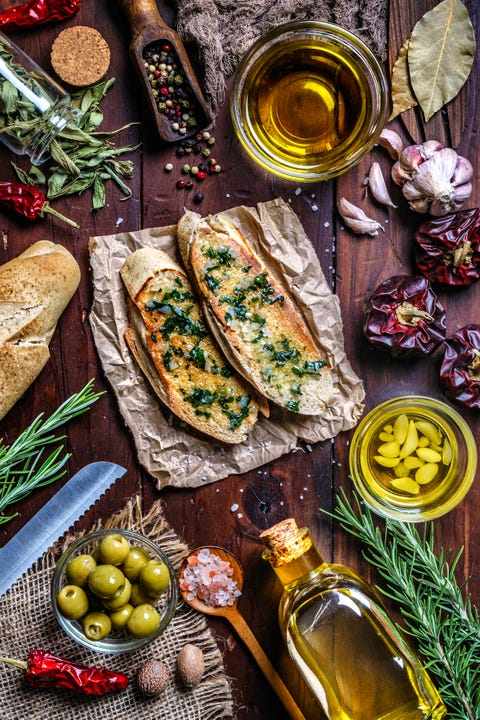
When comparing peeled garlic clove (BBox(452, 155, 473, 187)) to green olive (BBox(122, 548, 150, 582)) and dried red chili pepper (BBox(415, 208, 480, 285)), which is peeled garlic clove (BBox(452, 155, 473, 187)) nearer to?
dried red chili pepper (BBox(415, 208, 480, 285))

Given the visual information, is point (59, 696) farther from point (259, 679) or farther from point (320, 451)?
point (320, 451)

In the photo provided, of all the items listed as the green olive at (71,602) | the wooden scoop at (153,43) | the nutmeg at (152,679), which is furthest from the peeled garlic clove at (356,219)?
the nutmeg at (152,679)

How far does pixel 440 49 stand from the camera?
8.75 feet

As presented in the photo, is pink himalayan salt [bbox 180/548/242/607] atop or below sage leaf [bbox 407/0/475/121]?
below

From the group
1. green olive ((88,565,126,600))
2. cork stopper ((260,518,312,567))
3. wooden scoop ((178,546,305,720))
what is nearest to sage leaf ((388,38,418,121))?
cork stopper ((260,518,312,567))

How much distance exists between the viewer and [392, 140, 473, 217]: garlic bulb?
8.60ft

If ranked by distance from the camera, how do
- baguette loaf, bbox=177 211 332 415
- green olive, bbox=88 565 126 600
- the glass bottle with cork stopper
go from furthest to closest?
baguette loaf, bbox=177 211 332 415
the glass bottle with cork stopper
green olive, bbox=88 565 126 600

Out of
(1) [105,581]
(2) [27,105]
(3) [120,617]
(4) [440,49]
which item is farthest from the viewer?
(4) [440,49]

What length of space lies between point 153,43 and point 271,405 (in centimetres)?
137

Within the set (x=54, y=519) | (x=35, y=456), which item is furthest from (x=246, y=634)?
(x=35, y=456)

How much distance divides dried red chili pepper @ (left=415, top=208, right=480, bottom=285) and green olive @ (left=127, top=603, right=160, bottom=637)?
5.06 feet

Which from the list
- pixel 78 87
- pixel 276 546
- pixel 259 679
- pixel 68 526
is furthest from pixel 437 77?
pixel 259 679

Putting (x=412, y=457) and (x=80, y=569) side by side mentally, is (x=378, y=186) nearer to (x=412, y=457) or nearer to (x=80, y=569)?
(x=412, y=457)

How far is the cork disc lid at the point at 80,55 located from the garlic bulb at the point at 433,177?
3.71 ft
